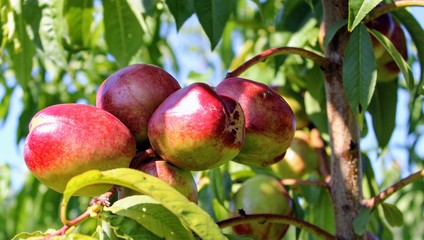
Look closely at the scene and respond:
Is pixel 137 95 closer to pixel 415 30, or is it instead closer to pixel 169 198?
pixel 169 198

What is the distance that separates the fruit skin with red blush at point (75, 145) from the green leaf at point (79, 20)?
0.97 m

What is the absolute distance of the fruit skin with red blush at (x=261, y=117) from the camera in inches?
60.1

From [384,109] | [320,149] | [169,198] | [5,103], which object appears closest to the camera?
[169,198]

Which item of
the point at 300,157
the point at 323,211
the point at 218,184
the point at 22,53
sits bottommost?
the point at 323,211

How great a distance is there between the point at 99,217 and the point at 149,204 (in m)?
0.11

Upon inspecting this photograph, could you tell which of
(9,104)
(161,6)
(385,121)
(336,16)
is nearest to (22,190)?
(9,104)

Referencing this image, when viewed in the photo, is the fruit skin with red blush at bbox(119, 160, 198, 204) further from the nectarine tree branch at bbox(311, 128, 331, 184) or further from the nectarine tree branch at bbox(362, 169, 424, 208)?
the nectarine tree branch at bbox(311, 128, 331, 184)

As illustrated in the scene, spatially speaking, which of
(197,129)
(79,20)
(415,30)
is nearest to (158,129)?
(197,129)

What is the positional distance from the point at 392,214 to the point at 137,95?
3.23 feet

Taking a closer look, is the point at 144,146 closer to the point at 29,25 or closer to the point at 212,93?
the point at 212,93

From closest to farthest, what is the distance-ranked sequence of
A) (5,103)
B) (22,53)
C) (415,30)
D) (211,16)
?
(211,16)
(415,30)
(22,53)
(5,103)

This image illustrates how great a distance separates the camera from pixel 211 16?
1.94 meters

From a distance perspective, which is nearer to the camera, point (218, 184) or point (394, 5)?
point (394, 5)

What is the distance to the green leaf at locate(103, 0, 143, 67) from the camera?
2174 millimetres
